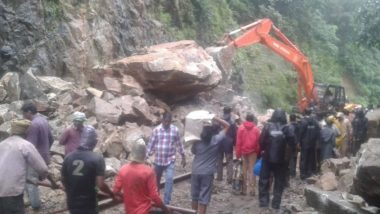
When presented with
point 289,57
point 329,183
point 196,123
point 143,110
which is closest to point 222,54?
point 289,57

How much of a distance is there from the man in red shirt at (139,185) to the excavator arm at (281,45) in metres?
12.2

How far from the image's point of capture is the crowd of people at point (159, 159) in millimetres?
6453

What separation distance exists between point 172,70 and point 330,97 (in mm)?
8546

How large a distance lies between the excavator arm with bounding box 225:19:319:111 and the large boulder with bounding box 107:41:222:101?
2.16m

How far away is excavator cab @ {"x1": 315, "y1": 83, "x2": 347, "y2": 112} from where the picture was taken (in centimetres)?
2094

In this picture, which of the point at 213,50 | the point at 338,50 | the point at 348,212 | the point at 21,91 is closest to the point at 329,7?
the point at 338,50

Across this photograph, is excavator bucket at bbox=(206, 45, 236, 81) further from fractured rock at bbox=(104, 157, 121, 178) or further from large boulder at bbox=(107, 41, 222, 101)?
fractured rock at bbox=(104, 157, 121, 178)

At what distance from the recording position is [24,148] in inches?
263

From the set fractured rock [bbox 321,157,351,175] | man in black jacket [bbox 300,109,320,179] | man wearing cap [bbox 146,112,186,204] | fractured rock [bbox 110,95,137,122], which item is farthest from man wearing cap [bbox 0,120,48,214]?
man in black jacket [bbox 300,109,320,179]

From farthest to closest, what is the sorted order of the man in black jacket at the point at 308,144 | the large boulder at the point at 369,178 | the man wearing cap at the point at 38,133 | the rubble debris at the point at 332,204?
the man in black jacket at the point at 308,144, the man wearing cap at the point at 38,133, the rubble debris at the point at 332,204, the large boulder at the point at 369,178

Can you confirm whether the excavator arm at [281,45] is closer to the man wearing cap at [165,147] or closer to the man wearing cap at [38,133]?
the man wearing cap at [165,147]

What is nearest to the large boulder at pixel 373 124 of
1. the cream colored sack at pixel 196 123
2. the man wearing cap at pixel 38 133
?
the cream colored sack at pixel 196 123

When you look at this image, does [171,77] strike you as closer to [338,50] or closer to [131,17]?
[131,17]

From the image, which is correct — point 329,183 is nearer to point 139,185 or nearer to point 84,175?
point 139,185
